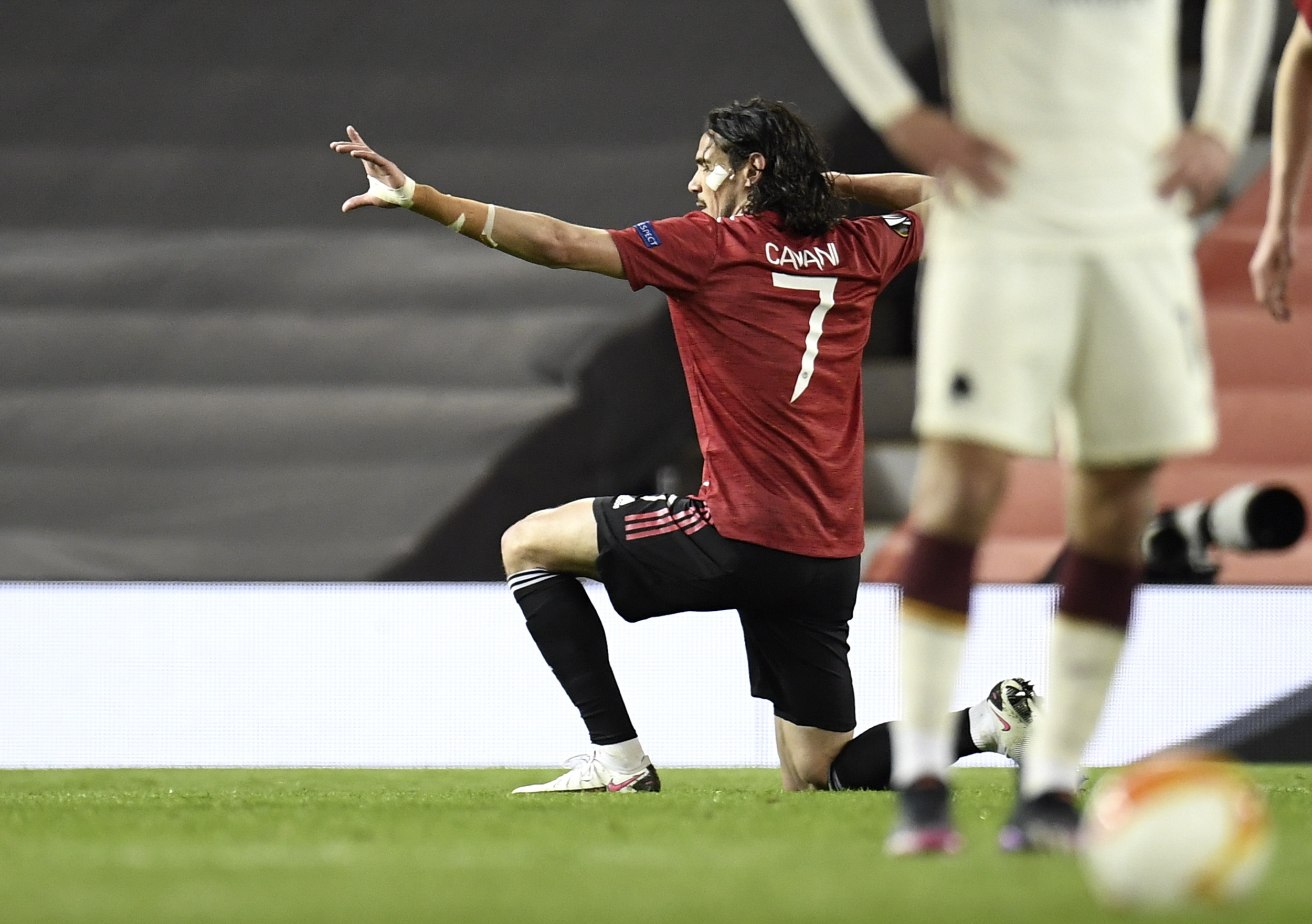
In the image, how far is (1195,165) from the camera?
5.36 ft

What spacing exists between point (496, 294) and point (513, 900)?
11.4 feet

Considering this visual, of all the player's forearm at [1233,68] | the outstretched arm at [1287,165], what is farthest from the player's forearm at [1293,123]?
the player's forearm at [1233,68]

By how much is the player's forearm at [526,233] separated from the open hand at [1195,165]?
122 cm

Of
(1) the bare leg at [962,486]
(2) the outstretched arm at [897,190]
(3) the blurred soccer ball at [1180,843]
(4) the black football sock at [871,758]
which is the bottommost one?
(4) the black football sock at [871,758]

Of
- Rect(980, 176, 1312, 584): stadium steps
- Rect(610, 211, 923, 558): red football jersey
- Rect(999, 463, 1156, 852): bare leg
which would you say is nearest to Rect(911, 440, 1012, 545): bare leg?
Rect(999, 463, 1156, 852): bare leg

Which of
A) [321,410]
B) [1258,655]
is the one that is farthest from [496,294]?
[1258,655]

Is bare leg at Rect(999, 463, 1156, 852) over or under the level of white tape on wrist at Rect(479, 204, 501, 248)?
under

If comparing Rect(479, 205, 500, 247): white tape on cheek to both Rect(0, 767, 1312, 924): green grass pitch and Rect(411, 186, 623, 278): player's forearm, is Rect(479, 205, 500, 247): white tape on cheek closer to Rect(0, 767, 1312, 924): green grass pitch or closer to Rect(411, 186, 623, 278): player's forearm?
Rect(411, 186, 623, 278): player's forearm

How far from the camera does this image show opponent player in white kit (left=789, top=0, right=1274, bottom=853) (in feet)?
5.25

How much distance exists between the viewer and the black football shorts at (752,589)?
2799 millimetres

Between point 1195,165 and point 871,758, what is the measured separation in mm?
1476

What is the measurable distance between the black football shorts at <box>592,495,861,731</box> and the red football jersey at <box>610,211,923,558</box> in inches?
1.5

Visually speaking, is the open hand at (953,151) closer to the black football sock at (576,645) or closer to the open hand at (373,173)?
the open hand at (373,173)

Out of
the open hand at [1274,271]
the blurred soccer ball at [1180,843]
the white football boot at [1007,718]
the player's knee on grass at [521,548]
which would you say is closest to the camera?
the blurred soccer ball at [1180,843]
